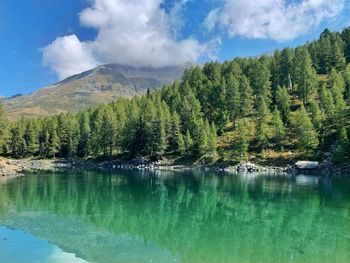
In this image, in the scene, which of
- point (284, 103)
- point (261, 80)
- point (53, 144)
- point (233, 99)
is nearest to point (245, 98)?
point (233, 99)

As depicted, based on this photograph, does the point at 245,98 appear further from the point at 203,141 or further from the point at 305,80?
the point at 203,141

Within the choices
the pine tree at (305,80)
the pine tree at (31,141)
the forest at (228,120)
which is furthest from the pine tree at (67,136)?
the pine tree at (305,80)

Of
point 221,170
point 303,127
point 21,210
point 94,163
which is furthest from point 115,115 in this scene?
point 21,210

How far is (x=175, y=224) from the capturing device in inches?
1542

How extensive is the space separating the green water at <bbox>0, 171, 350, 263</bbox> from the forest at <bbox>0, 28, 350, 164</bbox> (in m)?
47.2

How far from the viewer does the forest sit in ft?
372

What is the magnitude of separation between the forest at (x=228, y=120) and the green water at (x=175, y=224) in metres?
47.2

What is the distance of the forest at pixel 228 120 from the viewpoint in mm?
113500

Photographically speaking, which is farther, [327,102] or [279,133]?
[327,102]

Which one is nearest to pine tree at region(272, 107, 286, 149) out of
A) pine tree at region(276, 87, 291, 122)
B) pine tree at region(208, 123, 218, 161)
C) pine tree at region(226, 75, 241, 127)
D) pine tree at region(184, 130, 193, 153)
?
pine tree at region(276, 87, 291, 122)

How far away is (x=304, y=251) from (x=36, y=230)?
23.2m

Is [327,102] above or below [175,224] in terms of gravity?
above

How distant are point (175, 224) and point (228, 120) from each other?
4178 inches

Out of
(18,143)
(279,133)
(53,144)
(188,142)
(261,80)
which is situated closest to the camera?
(279,133)
